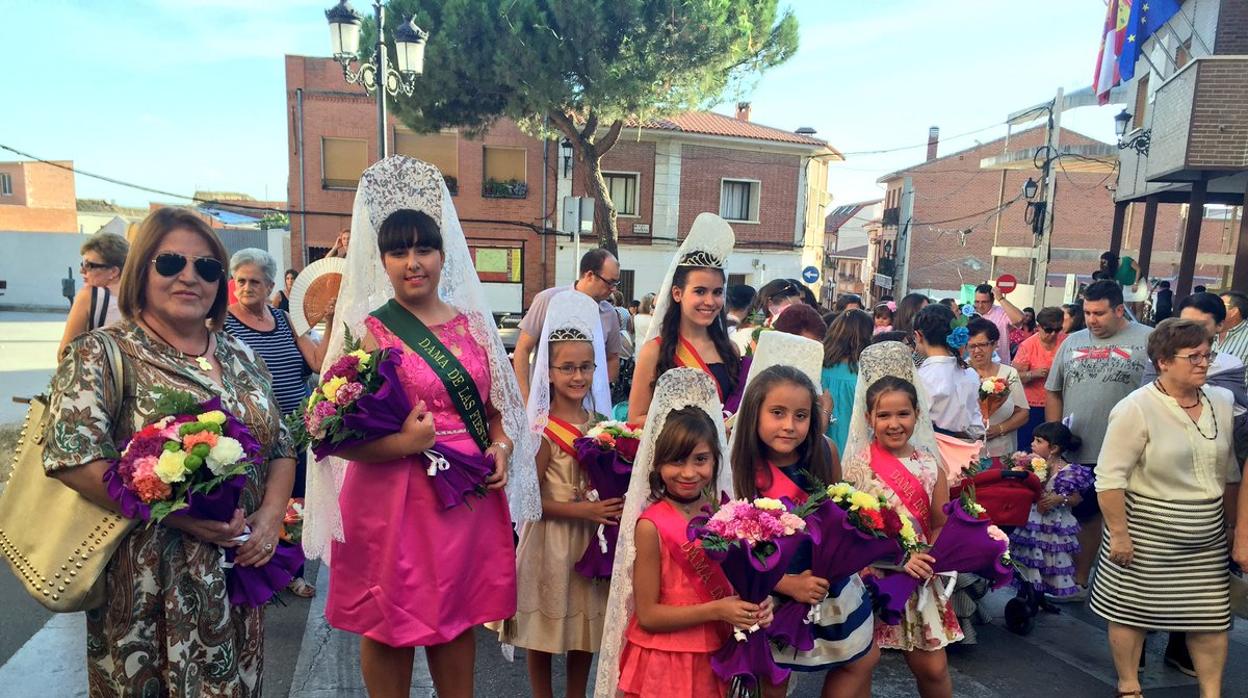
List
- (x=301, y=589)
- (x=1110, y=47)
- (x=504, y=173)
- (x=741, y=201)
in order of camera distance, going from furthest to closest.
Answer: (x=741, y=201) → (x=504, y=173) → (x=1110, y=47) → (x=301, y=589)

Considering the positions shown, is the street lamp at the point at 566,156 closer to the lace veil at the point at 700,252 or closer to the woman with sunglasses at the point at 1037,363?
the woman with sunglasses at the point at 1037,363

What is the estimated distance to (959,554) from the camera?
9.11 feet

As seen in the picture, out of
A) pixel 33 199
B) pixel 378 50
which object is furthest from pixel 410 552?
pixel 33 199

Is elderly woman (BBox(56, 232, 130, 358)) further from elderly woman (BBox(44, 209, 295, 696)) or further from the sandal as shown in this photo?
elderly woman (BBox(44, 209, 295, 696))

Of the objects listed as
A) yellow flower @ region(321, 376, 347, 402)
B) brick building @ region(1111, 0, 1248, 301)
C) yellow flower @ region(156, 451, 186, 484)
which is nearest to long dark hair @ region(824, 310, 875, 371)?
yellow flower @ region(321, 376, 347, 402)

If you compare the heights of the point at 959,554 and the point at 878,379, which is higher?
the point at 878,379

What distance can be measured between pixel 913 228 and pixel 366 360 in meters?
42.1

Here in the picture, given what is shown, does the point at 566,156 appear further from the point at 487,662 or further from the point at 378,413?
the point at 378,413

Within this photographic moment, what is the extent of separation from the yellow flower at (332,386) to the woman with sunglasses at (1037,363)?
596cm

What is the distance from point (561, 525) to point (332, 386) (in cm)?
119

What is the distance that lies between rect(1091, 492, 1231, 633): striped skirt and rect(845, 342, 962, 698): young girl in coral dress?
113 cm

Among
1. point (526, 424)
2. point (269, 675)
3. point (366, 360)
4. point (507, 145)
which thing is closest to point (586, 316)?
point (526, 424)

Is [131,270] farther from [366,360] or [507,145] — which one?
[507,145]

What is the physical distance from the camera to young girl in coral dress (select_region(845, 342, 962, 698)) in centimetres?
305
